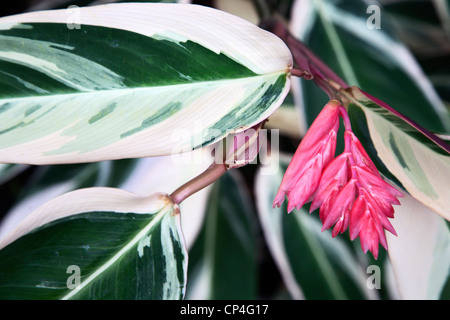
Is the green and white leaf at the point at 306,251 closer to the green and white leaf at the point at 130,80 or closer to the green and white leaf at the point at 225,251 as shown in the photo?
the green and white leaf at the point at 225,251

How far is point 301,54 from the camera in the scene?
0.46 m

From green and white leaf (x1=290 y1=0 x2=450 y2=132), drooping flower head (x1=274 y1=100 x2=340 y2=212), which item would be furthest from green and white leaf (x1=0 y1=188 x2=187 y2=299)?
green and white leaf (x1=290 y1=0 x2=450 y2=132)

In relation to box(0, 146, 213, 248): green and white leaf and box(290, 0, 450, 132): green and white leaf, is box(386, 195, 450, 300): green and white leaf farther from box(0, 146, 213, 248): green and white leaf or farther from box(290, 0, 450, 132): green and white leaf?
box(0, 146, 213, 248): green and white leaf

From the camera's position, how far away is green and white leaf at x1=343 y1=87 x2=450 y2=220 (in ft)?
1.28

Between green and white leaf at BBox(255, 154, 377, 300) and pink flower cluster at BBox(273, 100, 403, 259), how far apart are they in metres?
0.25

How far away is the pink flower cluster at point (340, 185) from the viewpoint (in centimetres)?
34

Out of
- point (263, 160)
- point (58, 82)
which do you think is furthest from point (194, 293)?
point (58, 82)

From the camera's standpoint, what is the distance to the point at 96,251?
411 mm

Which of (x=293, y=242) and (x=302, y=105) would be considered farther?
(x=293, y=242)

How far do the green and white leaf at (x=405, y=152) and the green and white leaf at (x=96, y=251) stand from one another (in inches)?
8.6

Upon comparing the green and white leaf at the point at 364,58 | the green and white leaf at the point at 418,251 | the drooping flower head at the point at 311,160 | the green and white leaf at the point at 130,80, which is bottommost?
the green and white leaf at the point at 418,251

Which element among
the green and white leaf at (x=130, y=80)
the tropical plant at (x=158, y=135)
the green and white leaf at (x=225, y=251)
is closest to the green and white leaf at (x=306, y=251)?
the green and white leaf at (x=225, y=251)
